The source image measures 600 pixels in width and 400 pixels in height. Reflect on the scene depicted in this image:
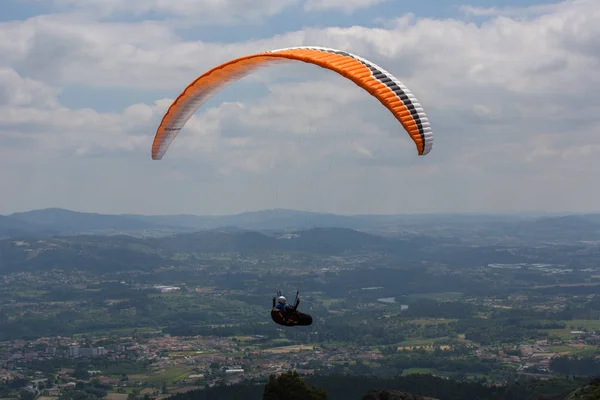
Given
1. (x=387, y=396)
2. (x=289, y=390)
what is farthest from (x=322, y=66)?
(x=387, y=396)

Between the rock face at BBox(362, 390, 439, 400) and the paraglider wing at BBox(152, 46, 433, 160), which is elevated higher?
the paraglider wing at BBox(152, 46, 433, 160)

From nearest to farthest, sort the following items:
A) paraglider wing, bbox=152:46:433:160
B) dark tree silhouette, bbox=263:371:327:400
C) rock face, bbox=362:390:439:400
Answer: paraglider wing, bbox=152:46:433:160 → dark tree silhouette, bbox=263:371:327:400 → rock face, bbox=362:390:439:400

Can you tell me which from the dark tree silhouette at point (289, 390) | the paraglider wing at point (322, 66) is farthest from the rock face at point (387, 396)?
the paraglider wing at point (322, 66)

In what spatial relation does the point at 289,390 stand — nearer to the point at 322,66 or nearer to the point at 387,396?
Result: the point at 387,396

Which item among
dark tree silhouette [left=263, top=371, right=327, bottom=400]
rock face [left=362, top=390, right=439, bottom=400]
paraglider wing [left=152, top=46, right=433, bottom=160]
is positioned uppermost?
paraglider wing [left=152, top=46, right=433, bottom=160]

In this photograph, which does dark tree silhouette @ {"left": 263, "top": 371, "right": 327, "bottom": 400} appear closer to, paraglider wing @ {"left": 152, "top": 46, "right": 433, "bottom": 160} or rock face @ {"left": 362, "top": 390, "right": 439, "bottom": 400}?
rock face @ {"left": 362, "top": 390, "right": 439, "bottom": 400}

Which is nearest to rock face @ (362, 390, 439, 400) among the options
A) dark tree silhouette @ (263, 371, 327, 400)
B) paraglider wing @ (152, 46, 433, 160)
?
dark tree silhouette @ (263, 371, 327, 400)

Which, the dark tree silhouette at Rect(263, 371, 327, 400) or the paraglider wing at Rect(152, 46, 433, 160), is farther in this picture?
the dark tree silhouette at Rect(263, 371, 327, 400)

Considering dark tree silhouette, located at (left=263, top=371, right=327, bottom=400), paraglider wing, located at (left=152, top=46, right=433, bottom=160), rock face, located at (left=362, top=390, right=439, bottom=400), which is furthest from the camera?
rock face, located at (left=362, top=390, right=439, bottom=400)

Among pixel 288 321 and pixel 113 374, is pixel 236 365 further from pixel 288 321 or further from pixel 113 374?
pixel 288 321

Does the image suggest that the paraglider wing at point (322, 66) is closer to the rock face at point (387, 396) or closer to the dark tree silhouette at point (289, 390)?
the dark tree silhouette at point (289, 390)
